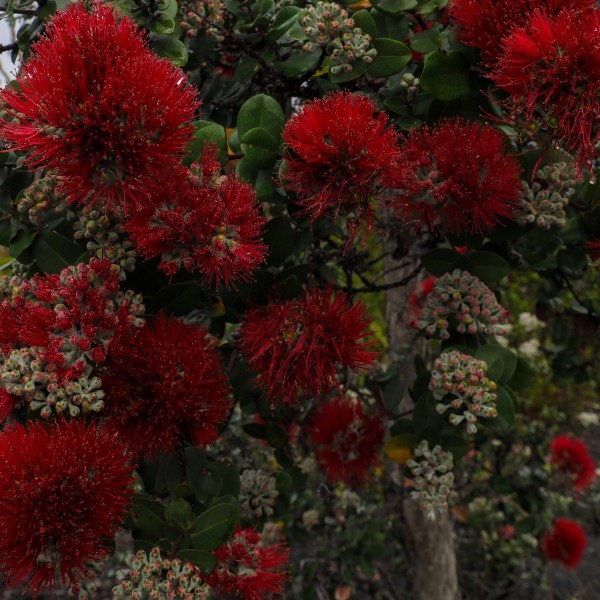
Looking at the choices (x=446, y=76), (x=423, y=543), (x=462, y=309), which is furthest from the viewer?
(x=423, y=543)

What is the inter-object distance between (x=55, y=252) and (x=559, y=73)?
2.24 ft

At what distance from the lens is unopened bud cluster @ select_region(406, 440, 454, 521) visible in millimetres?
917

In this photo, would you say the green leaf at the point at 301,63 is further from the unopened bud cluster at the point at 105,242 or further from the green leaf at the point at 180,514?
the green leaf at the point at 180,514

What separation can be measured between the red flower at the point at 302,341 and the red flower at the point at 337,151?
155 mm

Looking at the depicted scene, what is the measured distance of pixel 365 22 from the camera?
0.86m

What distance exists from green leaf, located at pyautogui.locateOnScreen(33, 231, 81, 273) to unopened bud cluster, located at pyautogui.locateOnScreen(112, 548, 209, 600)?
1.29 ft

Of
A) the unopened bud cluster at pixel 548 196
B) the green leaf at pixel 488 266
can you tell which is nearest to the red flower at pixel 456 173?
the unopened bud cluster at pixel 548 196

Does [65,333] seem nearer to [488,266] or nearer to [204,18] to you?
[204,18]

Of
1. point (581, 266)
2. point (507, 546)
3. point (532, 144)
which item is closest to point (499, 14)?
point (532, 144)

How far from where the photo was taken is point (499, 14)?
780 millimetres

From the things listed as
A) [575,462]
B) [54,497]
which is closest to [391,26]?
[54,497]

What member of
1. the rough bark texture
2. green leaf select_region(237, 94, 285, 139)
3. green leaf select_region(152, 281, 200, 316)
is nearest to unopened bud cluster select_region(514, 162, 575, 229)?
green leaf select_region(237, 94, 285, 139)

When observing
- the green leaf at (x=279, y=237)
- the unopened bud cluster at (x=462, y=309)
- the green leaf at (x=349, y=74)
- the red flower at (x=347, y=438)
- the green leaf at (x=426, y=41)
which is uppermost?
the green leaf at (x=426, y=41)

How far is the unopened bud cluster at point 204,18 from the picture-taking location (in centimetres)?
91
